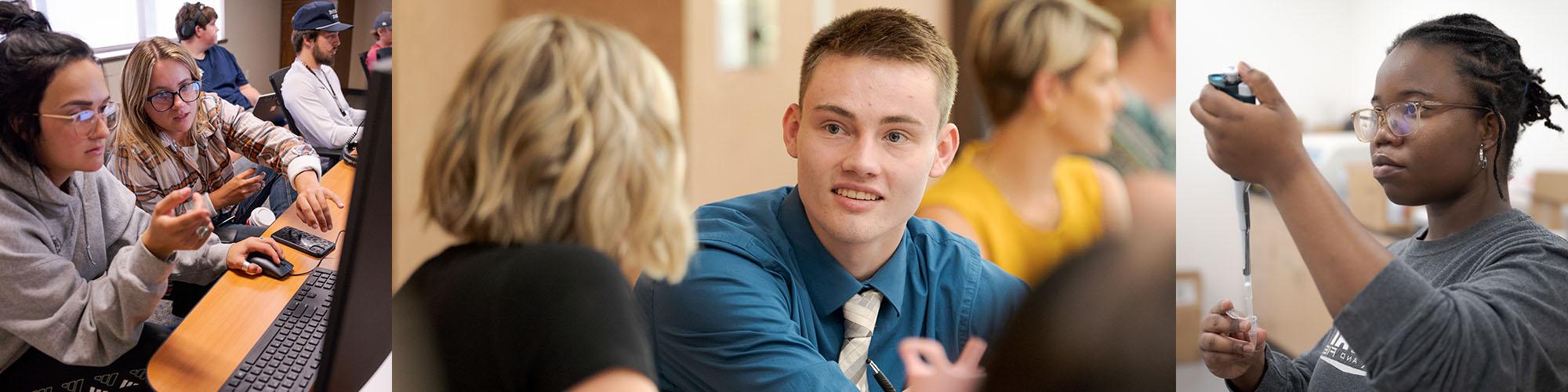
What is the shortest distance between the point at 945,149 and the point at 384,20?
1.05 meters

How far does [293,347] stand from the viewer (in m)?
1.85

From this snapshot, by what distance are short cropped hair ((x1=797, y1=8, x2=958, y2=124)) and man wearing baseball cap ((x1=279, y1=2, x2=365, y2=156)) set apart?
818 mm

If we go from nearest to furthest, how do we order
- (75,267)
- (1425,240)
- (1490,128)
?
(75,267), (1490,128), (1425,240)

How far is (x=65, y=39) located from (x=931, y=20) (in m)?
1.50

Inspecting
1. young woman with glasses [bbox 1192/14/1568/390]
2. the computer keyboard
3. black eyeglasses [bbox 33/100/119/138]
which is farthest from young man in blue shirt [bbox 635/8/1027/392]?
black eyeglasses [bbox 33/100/119/138]

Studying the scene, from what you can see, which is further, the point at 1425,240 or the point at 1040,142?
the point at 1040,142

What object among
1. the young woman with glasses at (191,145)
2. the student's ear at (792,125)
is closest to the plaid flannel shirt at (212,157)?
the young woman with glasses at (191,145)

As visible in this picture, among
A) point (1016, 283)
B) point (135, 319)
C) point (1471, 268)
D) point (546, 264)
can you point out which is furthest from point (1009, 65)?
point (135, 319)

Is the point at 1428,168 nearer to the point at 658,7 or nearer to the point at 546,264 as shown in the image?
the point at 658,7

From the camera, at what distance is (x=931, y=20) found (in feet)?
6.63

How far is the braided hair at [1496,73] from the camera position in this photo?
76.9 inches

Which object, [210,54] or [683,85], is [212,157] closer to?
[210,54]

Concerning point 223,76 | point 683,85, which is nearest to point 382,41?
point 223,76

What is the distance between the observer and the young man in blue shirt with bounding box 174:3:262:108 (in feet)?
5.77
